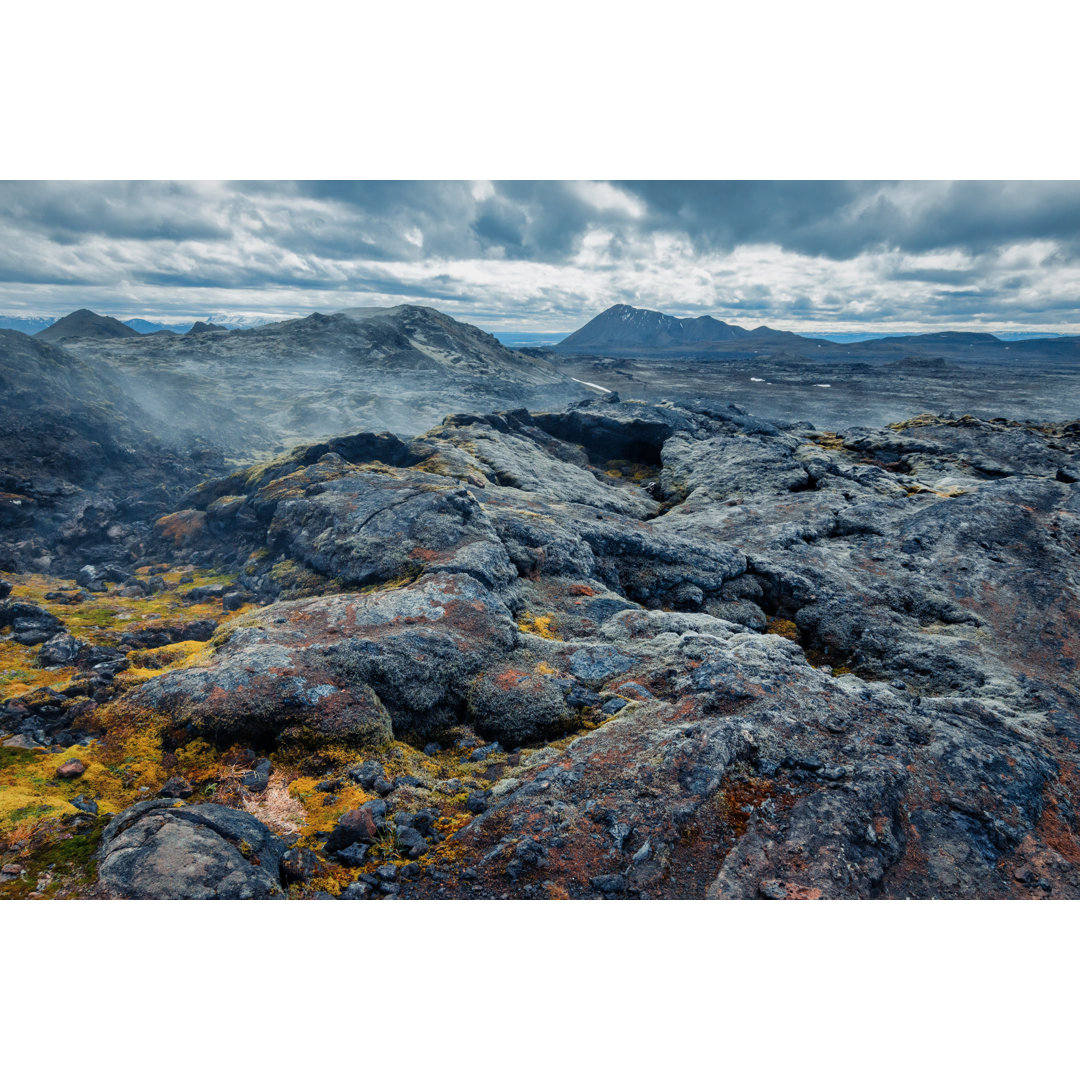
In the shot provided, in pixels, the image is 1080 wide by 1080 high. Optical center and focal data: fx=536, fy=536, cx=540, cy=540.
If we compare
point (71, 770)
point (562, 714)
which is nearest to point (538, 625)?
point (562, 714)

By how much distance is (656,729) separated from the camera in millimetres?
9141

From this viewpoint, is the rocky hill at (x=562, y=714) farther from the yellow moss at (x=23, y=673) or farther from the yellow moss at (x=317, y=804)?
the yellow moss at (x=23, y=673)

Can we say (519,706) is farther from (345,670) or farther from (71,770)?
(71,770)

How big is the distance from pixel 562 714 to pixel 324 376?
10887 cm

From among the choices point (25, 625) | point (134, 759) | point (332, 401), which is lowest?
point (332, 401)

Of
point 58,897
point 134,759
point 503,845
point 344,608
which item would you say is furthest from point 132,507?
point 503,845

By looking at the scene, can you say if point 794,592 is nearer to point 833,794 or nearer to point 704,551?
point 704,551

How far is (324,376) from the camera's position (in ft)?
341

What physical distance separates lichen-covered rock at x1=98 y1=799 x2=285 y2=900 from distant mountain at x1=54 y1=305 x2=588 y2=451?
163 ft

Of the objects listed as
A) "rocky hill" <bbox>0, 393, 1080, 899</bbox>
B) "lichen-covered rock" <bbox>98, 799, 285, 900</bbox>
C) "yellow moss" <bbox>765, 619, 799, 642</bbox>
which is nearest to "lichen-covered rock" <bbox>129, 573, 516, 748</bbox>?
"rocky hill" <bbox>0, 393, 1080, 899</bbox>

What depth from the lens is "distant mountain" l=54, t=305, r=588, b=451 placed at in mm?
64500

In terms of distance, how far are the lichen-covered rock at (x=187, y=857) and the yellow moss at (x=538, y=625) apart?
7.03m

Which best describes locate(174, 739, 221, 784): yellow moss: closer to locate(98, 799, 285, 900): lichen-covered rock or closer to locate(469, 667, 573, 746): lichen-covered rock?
locate(98, 799, 285, 900): lichen-covered rock

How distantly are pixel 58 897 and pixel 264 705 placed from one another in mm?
3330
